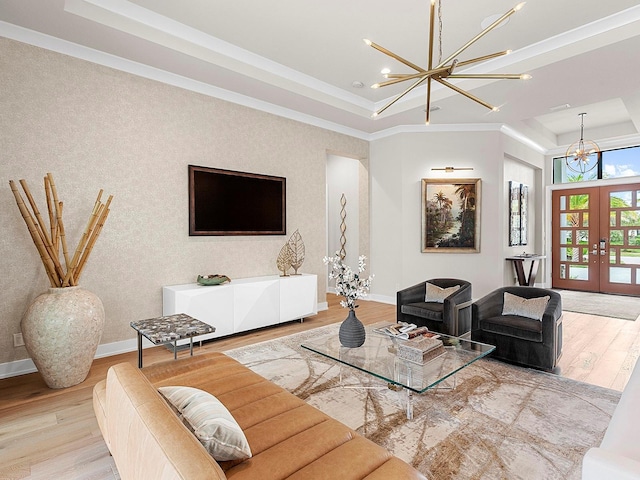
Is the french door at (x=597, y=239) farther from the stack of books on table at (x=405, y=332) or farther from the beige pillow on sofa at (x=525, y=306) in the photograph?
the stack of books on table at (x=405, y=332)

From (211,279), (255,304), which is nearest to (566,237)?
(255,304)

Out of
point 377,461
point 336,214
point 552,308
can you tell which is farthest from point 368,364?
point 336,214

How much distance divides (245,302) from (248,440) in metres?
2.98

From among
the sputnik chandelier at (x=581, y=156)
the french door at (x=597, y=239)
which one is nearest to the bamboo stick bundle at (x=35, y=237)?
the sputnik chandelier at (x=581, y=156)

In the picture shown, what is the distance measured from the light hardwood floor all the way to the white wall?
1.58 metres

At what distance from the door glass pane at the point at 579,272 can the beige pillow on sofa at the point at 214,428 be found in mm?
8647

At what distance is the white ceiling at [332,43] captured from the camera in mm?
3164

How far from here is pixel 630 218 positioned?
695 cm

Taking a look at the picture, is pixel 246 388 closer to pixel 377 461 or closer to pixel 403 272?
pixel 377 461

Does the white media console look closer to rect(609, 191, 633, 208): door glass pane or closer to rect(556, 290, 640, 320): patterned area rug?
rect(556, 290, 640, 320): patterned area rug

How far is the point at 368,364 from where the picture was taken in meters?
2.49

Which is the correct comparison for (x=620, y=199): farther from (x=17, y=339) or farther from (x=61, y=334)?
(x=17, y=339)

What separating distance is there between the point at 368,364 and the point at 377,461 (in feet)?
3.85

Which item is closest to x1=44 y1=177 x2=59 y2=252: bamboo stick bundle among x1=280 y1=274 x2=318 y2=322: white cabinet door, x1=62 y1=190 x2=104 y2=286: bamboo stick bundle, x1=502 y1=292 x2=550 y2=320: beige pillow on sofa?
x1=62 y1=190 x2=104 y2=286: bamboo stick bundle
